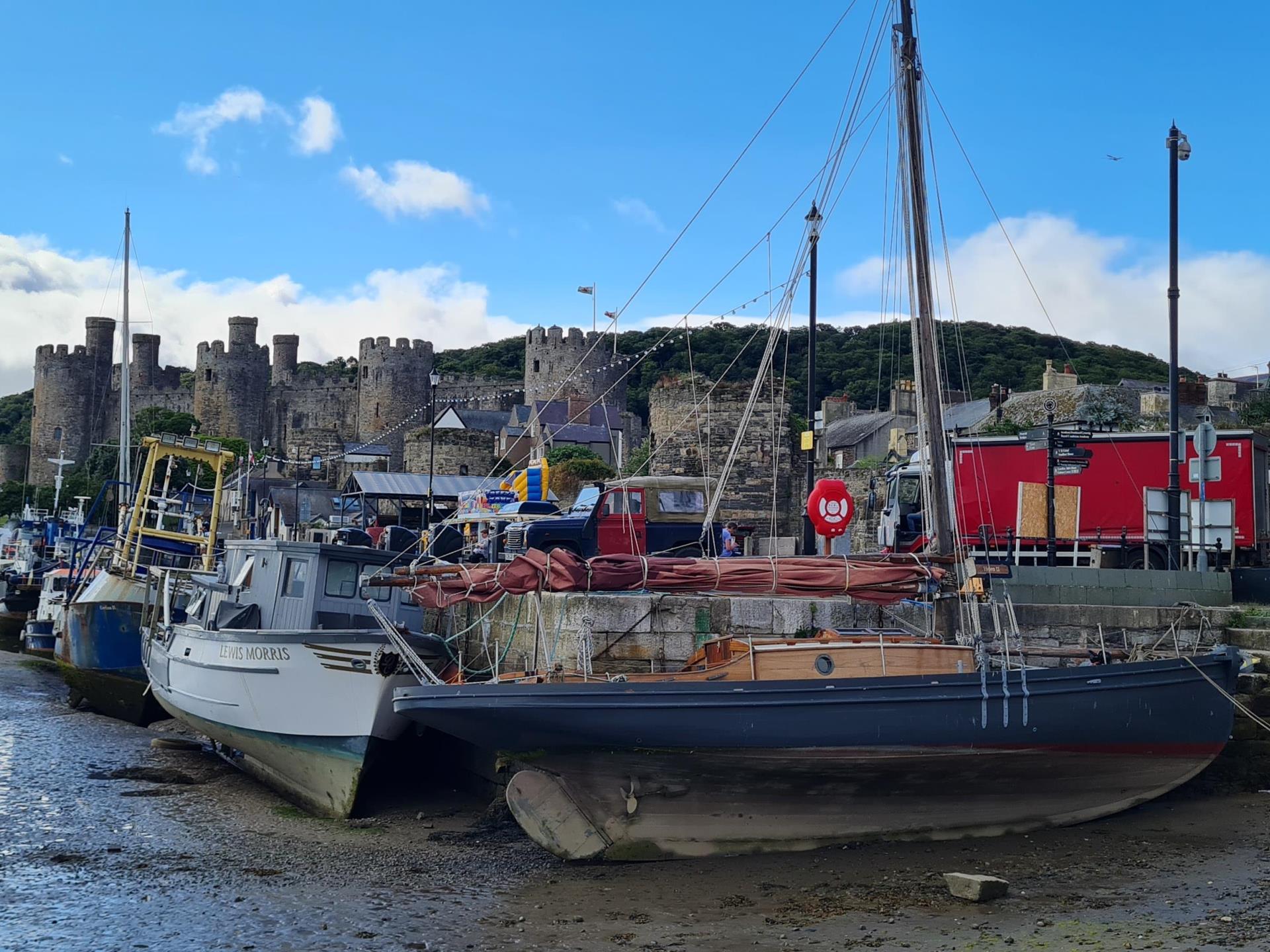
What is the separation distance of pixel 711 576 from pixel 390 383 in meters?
61.2

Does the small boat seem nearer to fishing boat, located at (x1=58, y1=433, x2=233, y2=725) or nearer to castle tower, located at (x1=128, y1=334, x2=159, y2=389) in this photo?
fishing boat, located at (x1=58, y1=433, x2=233, y2=725)

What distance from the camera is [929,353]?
1198cm

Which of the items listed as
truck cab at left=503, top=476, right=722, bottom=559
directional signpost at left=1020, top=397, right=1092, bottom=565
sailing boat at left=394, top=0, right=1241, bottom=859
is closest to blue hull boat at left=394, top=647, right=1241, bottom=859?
sailing boat at left=394, top=0, right=1241, bottom=859

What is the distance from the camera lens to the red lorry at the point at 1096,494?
1897 cm

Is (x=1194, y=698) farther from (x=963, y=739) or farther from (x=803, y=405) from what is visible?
(x=803, y=405)

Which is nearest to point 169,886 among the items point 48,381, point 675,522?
point 675,522

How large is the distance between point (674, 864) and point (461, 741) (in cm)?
379

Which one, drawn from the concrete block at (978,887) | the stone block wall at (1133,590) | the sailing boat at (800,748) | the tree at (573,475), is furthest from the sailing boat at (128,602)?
the concrete block at (978,887)

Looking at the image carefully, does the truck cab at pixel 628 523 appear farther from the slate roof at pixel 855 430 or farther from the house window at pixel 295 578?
the slate roof at pixel 855 430

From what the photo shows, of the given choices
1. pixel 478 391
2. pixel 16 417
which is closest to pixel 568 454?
pixel 478 391

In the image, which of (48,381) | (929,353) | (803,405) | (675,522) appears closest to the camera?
(929,353)

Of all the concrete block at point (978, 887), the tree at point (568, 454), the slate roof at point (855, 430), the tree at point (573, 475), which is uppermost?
the slate roof at point (855, 430)

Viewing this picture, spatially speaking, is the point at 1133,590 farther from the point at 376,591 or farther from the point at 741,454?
the point at 741,454

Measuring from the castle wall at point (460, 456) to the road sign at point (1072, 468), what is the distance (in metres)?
24.1
